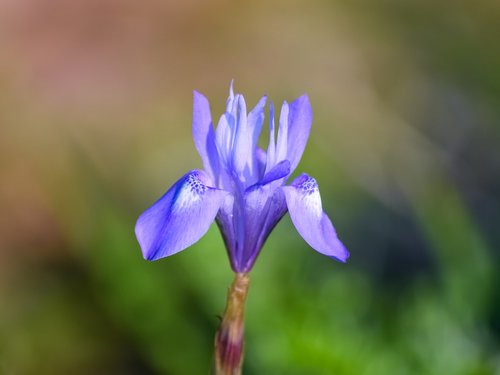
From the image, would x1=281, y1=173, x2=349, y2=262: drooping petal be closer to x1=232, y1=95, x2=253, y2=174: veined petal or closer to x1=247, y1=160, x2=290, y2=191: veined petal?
x1=247, y1=160, x2=290, y2=191: veined petal

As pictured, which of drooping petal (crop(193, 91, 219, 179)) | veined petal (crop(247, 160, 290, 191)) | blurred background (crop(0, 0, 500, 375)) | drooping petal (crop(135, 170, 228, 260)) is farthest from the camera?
blurred background (crop(0, 0, 500, 375))

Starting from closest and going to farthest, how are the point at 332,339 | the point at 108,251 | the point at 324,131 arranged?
the point at 332,339
the point at 108,251
the point at 324,131

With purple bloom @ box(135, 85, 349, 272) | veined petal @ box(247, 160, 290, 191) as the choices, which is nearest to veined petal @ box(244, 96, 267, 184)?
purple bloom @ box(135, 85, 349, 272)

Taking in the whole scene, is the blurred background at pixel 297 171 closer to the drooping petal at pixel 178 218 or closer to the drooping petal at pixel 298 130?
the drooping petal at pixel 298 130

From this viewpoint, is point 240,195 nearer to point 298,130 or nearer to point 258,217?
point 258,217

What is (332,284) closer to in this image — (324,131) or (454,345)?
(454,345)

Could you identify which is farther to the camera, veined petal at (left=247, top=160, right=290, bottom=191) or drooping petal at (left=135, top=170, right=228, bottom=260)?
veined petal at (left=247, top=160, right=290, bottom=191)

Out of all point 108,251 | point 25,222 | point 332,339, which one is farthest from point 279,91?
point 332,339

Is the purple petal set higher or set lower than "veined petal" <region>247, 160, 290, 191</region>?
lower
